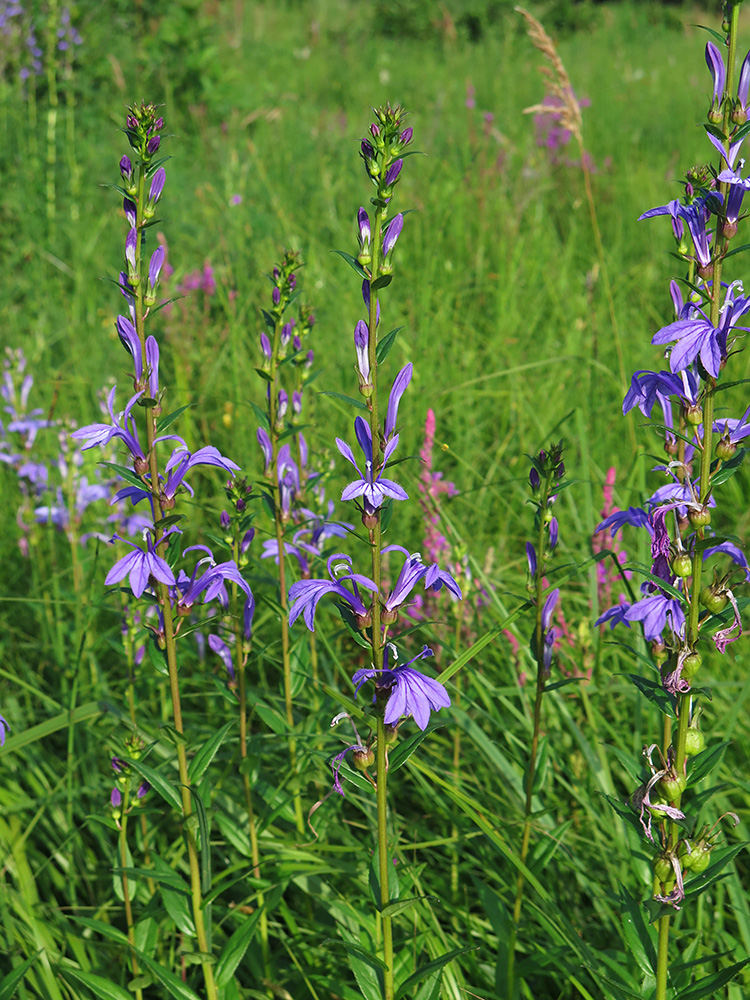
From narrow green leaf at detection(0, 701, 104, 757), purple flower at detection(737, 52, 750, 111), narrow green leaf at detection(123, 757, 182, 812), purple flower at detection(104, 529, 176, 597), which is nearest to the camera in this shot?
purple flower at detection(737, 52, 750, 111)

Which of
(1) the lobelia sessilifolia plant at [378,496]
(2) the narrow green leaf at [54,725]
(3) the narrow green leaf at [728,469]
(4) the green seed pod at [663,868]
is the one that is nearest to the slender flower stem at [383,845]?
(1) the lobelia sessilifolia plant at [378,496]

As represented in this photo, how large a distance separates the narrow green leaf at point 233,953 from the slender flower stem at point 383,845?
0.28 m

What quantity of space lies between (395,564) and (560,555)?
0.59m

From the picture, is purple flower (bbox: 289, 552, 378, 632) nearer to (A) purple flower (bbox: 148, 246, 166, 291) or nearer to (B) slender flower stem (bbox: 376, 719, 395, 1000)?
(B) slender flower stem (bbox: 376, 719, 395, 1000)

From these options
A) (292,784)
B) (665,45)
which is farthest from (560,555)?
(665,45)

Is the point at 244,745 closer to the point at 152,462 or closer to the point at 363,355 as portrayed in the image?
the point at 152,462

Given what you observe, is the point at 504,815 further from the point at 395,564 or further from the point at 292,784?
the point at 395,564

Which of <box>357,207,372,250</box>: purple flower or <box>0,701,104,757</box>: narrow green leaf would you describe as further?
<box>0,701,104,757</box>: narrow green leaf

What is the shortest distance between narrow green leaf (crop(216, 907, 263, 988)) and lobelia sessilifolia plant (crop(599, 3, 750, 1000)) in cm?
75

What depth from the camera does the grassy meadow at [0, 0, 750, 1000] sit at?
73.8 inches

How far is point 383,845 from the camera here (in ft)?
4.58

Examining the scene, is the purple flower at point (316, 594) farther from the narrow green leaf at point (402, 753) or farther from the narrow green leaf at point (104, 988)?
the narrow green leaf at point (104, 988)

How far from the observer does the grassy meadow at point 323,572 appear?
73.8 inches

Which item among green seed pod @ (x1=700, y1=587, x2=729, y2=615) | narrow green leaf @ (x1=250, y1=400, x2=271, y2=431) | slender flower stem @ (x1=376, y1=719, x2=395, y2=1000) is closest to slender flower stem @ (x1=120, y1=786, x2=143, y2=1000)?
slender flower stem @ (x1=376, y1=719, x2=395, y2=1000)
